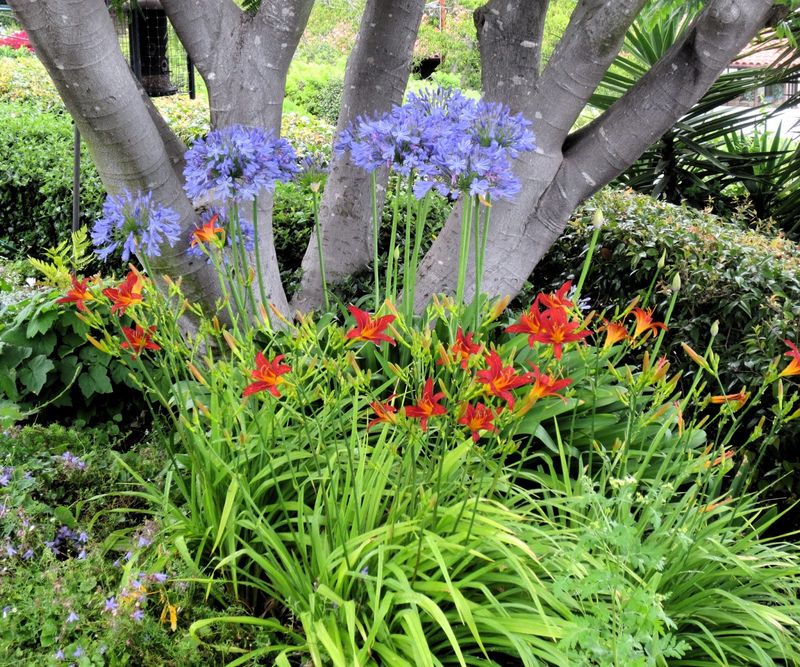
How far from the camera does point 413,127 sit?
209cm

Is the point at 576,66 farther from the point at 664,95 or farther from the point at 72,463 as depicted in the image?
the point at 72,463

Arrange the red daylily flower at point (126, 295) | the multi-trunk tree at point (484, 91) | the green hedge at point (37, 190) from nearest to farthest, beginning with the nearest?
the red daylily flower at point (126, 295) → the multi-trunk tree at point (484, 91) → the green hedge at point (37, 190)

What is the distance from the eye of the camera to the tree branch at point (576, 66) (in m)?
3.03

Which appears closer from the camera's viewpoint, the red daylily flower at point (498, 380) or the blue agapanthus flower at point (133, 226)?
the red daylily flower at point (498, 380)

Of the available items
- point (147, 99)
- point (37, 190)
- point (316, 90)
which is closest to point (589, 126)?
point (147, 99)

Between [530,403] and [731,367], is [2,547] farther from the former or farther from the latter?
[731,367]

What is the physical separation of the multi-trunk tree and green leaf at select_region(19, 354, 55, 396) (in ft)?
1.91

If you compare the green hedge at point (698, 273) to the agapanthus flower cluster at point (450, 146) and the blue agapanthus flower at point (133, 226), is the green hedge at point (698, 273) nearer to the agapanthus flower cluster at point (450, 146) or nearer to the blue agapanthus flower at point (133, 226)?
the agapanthus flower cluster at point (450, 146)

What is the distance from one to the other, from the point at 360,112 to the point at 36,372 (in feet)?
5.91

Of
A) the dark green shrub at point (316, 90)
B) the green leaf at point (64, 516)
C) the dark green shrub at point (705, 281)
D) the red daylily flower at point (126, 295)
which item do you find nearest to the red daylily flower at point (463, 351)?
the red daylily flower at point (126, 295)

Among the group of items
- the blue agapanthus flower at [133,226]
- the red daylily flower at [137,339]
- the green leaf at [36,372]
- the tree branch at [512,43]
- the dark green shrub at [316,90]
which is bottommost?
the dark green shrub at [316,90]

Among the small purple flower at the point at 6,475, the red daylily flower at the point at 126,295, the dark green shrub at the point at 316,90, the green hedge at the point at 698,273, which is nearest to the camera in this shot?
the red daylily flower at the point at 126,295

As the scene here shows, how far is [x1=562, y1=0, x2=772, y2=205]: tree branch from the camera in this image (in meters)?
2.99

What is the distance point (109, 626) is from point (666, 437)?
1729 millimetres
